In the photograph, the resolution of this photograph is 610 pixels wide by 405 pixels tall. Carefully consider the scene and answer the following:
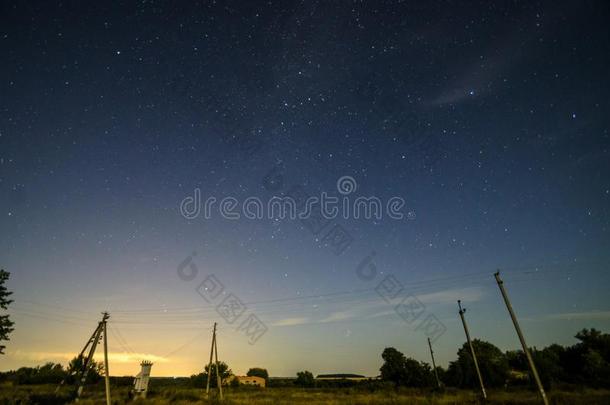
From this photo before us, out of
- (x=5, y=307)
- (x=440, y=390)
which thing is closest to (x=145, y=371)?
(x=5, y=307)

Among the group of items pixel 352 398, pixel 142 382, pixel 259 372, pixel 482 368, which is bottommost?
pixel 352 398

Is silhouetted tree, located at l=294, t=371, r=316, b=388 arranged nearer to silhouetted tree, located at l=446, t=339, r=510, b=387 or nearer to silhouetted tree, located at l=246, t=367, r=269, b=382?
silhouetted tree, located at l=446, t=339, r=510, b=387

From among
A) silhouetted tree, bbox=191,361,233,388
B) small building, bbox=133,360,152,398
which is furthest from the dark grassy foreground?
silhouetted tree, bbox=191,361,233,388

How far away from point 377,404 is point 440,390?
1684cm

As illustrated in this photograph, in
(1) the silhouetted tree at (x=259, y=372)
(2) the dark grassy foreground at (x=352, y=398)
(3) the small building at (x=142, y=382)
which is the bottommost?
(2) the dark grassy foreground at (x=352, y=398)

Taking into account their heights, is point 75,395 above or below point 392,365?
below

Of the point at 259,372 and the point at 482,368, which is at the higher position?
the point at 259,372

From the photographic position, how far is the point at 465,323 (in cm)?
2898

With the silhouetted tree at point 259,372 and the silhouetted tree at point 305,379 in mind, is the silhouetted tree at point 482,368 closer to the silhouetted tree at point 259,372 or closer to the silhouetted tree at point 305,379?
the silhouetted tree at point 305,379

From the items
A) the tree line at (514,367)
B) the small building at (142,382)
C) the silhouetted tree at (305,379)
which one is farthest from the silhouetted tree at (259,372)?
the small building at (142,382)

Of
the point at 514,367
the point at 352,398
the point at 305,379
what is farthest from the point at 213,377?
the point at 514,367

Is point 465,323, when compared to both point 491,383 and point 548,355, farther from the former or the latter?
point 548,355

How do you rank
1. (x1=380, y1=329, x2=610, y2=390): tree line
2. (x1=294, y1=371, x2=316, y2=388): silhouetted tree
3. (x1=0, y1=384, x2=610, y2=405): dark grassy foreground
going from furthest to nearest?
(x1=294, y1=371, x2=316, y2=388): silhouetted tree → (x1=380, y1=329, x2=610, y2=390): tree line → (x1=0, y1=384, x2=610, y2=405): dark grassy foreground

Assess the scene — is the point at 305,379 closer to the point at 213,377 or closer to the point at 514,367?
the point at 213,377
